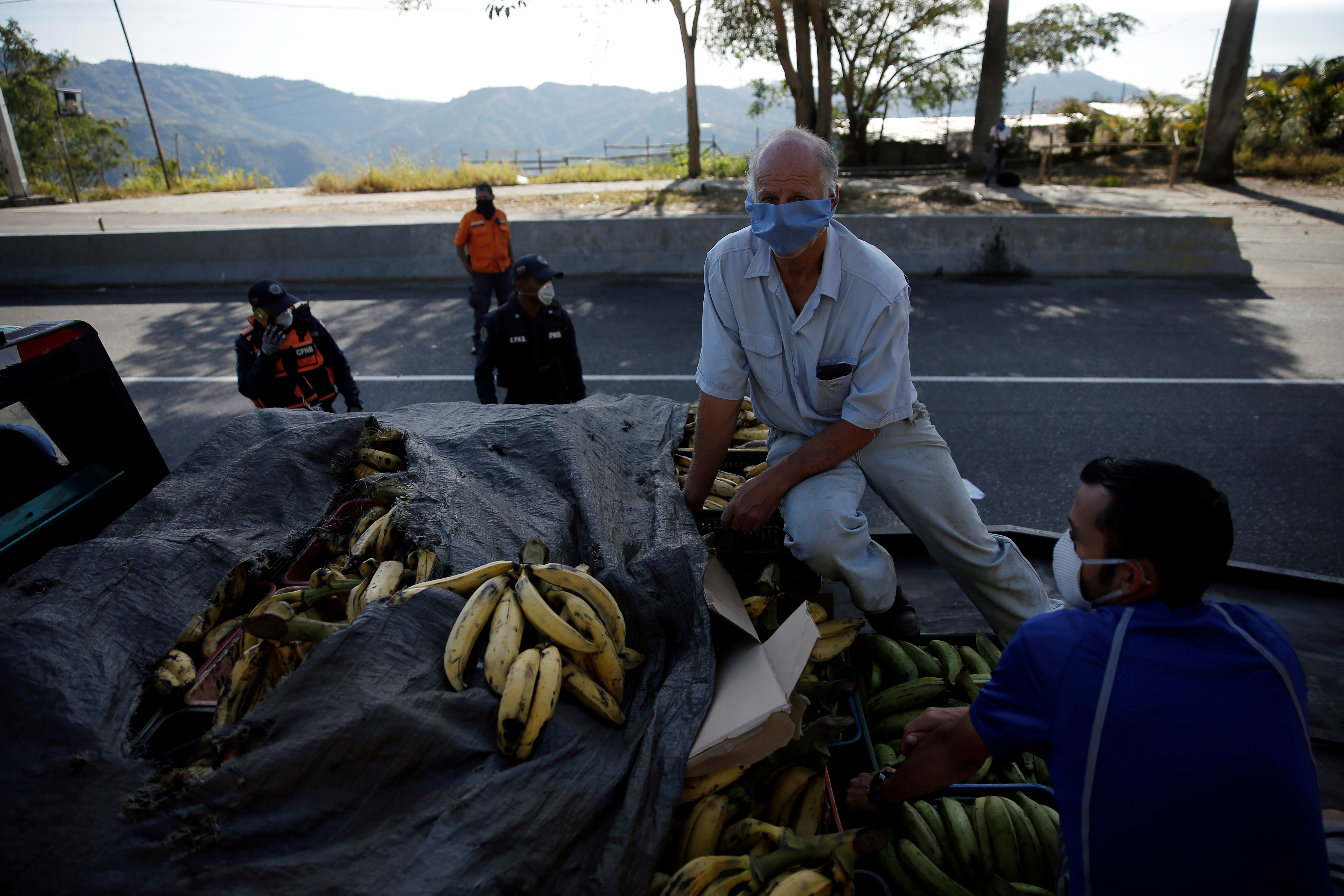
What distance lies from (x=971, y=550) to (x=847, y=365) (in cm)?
91

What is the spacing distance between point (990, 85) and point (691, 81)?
7209mm

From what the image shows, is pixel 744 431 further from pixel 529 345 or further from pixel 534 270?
pixel 534 270

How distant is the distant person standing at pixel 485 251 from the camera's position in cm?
929

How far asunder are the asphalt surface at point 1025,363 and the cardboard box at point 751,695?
3031mm

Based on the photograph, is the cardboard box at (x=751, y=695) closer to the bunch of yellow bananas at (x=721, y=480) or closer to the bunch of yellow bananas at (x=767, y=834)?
the bunch of yellow bananas at (x=767, y=834)

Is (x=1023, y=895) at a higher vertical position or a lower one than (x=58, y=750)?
lower

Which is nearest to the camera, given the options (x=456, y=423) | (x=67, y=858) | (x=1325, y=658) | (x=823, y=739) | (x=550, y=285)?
(x=67, y=858)

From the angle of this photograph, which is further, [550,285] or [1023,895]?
[550,285]

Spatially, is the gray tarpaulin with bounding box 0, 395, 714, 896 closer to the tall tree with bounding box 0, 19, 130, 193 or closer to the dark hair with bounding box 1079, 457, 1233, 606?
the dark hair with bounding box 1079, 457, 1233, 606

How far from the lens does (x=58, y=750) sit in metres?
1.91

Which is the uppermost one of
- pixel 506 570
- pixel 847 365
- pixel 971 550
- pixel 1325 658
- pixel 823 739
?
pixel 847 365

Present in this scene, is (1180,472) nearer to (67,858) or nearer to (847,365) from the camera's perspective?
(847,365)

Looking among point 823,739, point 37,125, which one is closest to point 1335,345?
point 823,739

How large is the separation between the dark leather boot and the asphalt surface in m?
2.15
